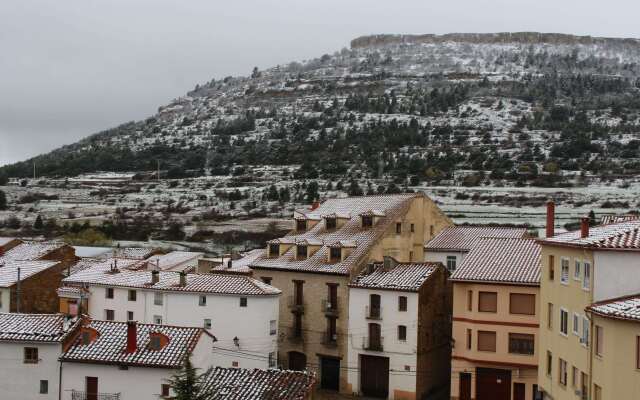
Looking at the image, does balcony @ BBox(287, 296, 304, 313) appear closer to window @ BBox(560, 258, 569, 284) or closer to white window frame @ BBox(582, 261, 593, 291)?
window @ BBox(560, 258, 569, 284)

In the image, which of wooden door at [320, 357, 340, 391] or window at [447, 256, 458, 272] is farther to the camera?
window at [447, 256, 458, 272]

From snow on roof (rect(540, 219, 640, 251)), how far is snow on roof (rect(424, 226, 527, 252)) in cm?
2200

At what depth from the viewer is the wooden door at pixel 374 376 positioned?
52.3 metres

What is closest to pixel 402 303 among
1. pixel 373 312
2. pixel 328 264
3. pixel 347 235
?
pixel 373 312

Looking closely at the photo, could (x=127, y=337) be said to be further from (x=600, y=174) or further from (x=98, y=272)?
(x=600, y=174)

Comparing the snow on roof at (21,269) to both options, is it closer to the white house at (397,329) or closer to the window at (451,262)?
the white house at (397,329)

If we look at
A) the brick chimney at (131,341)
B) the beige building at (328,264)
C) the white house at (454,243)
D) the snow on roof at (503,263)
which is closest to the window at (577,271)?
the snow on roof at (503,263)

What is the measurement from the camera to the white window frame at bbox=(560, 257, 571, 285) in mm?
36750

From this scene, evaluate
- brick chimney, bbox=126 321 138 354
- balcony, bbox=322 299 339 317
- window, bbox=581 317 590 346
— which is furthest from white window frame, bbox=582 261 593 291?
balcony, bbox=322 299 339 317

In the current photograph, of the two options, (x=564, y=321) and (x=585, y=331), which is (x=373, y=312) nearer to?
(x=564, y=321)

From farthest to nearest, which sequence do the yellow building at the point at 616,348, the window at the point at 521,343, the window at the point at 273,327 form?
1. the window at the point at 273,327
2. the window at the point at 521,343
3. the yellow building at the point at 616,348

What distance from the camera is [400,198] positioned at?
61156 millimetres

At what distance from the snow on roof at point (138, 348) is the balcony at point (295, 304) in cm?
1385

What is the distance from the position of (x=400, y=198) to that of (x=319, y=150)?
11934cm
